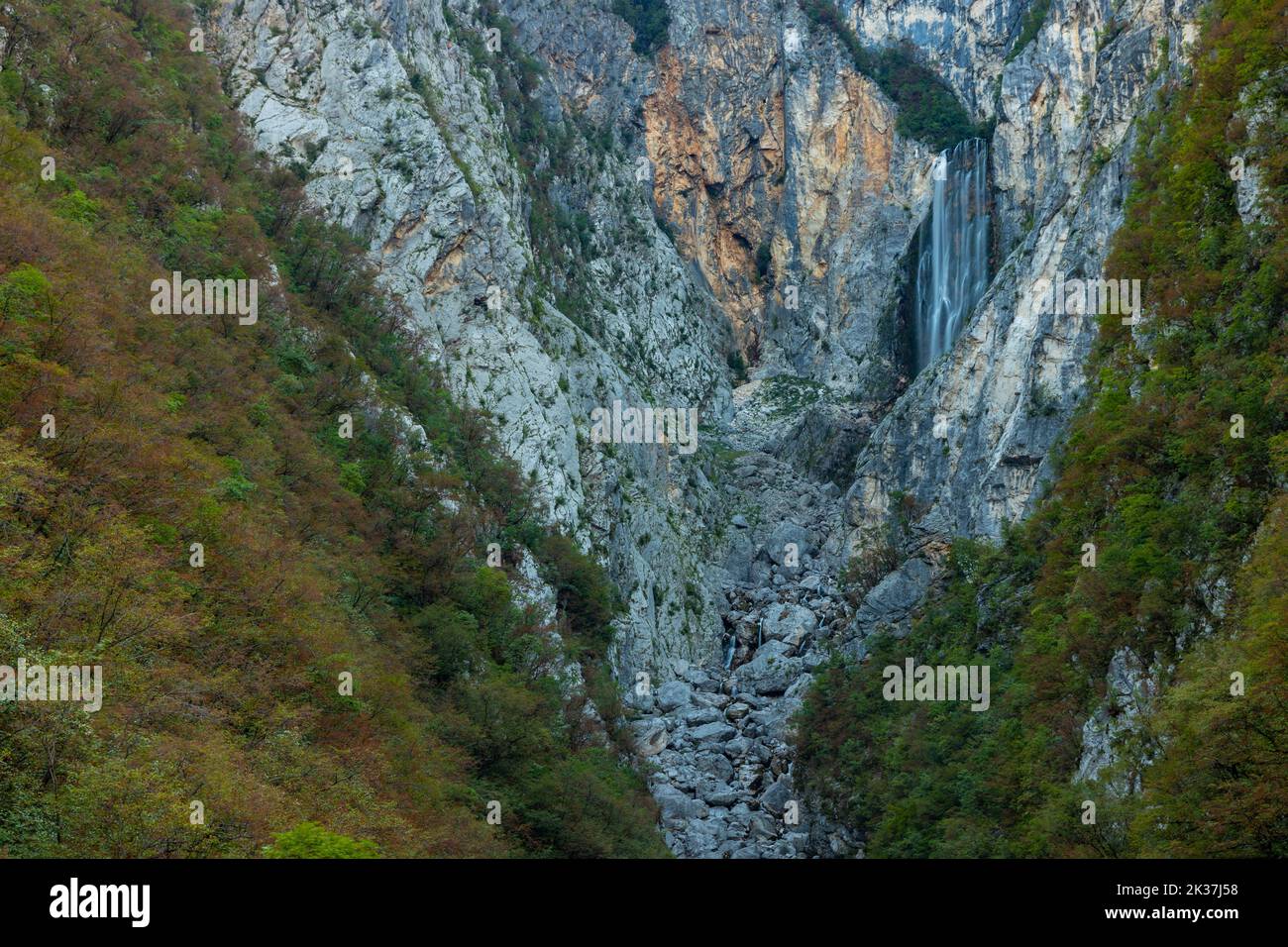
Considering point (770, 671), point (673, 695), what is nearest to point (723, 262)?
point (770, 671)

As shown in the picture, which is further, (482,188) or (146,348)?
(482,188)

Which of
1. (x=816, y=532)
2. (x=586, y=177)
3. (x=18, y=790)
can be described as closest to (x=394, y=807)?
(x=18, y=790)

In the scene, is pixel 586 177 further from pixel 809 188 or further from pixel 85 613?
pixel 85 613
